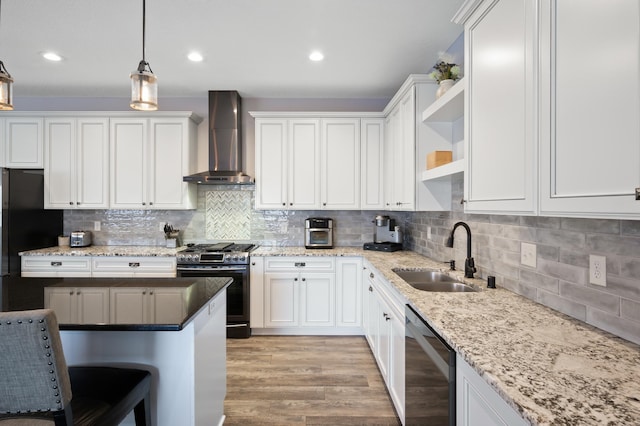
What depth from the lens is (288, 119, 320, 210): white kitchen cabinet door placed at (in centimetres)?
352

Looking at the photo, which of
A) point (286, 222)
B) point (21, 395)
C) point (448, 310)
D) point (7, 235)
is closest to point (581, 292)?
point (448, 310)

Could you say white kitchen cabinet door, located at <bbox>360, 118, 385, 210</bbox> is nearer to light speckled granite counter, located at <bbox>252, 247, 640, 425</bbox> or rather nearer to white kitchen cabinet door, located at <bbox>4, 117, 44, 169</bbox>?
light speckled granite counter, located at <bbox>252, 247, 640, 425</bbox>

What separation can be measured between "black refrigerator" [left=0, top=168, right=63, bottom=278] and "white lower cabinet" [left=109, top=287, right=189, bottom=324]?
2.51 metres

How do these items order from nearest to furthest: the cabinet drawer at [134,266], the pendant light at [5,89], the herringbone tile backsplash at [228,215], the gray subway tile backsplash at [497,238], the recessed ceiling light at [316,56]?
1. the gray subway tile backsplash at [497,238]
2. the pendant light at [5,89]
3. the recessed ceiling light at [316,56]
4. the cabinet drawer at [134,266]
5. the herringbone tile backsplash at [228,215]

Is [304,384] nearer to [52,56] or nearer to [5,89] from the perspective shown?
[5,89]

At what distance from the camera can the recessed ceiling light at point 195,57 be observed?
2.74 metres

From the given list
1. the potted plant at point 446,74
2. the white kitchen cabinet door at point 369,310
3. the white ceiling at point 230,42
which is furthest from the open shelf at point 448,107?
the white kitchen cabinet door at point 369,310

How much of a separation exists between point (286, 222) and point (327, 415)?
2.24 metres

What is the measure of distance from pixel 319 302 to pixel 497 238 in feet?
6.41

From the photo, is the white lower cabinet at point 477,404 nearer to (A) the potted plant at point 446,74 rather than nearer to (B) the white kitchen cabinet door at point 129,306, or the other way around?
(B) the white kitchen cabinet door at point 129,306

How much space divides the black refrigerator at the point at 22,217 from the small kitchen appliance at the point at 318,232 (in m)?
3.04

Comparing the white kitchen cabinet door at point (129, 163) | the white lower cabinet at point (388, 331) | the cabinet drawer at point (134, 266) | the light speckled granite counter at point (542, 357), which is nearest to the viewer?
the light speckled granite counter at point (542, 357)

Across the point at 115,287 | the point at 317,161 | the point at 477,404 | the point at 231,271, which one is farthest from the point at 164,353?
the point at 317,161

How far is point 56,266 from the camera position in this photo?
10.7 ft
